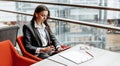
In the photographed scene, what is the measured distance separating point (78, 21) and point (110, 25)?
54cm

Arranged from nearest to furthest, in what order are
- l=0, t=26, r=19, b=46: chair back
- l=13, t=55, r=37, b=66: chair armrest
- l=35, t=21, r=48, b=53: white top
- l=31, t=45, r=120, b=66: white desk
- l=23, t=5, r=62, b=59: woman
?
l=31, t=45, r=120, b=66: white desk
l=13, t=55, r=37, b=66: chair armrest
l=23, t=5, r=62, b=59: woman
l=35, t=21, r=48, b=53: white top
l=0, t=26, r=19, b=46: chair back

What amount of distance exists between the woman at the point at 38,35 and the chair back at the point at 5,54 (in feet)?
1.05

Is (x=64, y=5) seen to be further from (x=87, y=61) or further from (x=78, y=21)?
(x=87, y=61)

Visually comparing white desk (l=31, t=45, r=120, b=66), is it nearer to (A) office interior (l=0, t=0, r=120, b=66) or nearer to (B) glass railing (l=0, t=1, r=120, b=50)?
(A) office interior (l=0, t=0, r=120, b=66)

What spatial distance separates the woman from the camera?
2664 millimetres

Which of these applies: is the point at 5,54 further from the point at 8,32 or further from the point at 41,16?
the point at 8,32

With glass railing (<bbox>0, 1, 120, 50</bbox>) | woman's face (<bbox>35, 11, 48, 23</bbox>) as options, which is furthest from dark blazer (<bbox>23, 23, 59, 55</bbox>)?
glass railing (<bbox>0, 1, 120, 50</bbox>)

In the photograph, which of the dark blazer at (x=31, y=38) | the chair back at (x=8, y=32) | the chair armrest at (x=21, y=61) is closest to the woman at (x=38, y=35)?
the dark blazer at (x=31, y=38)

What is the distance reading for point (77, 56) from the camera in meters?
2.17

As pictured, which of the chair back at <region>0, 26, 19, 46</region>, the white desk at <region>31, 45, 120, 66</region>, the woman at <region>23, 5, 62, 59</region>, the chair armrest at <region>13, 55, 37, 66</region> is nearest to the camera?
the white desk at <region>31, 45, 120, 66</region>

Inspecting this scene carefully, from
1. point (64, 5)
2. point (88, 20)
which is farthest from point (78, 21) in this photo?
point (64, 5)

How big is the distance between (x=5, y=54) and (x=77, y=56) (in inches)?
31.1

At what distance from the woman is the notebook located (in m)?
0.46

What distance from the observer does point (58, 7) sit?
3723 millimetres
